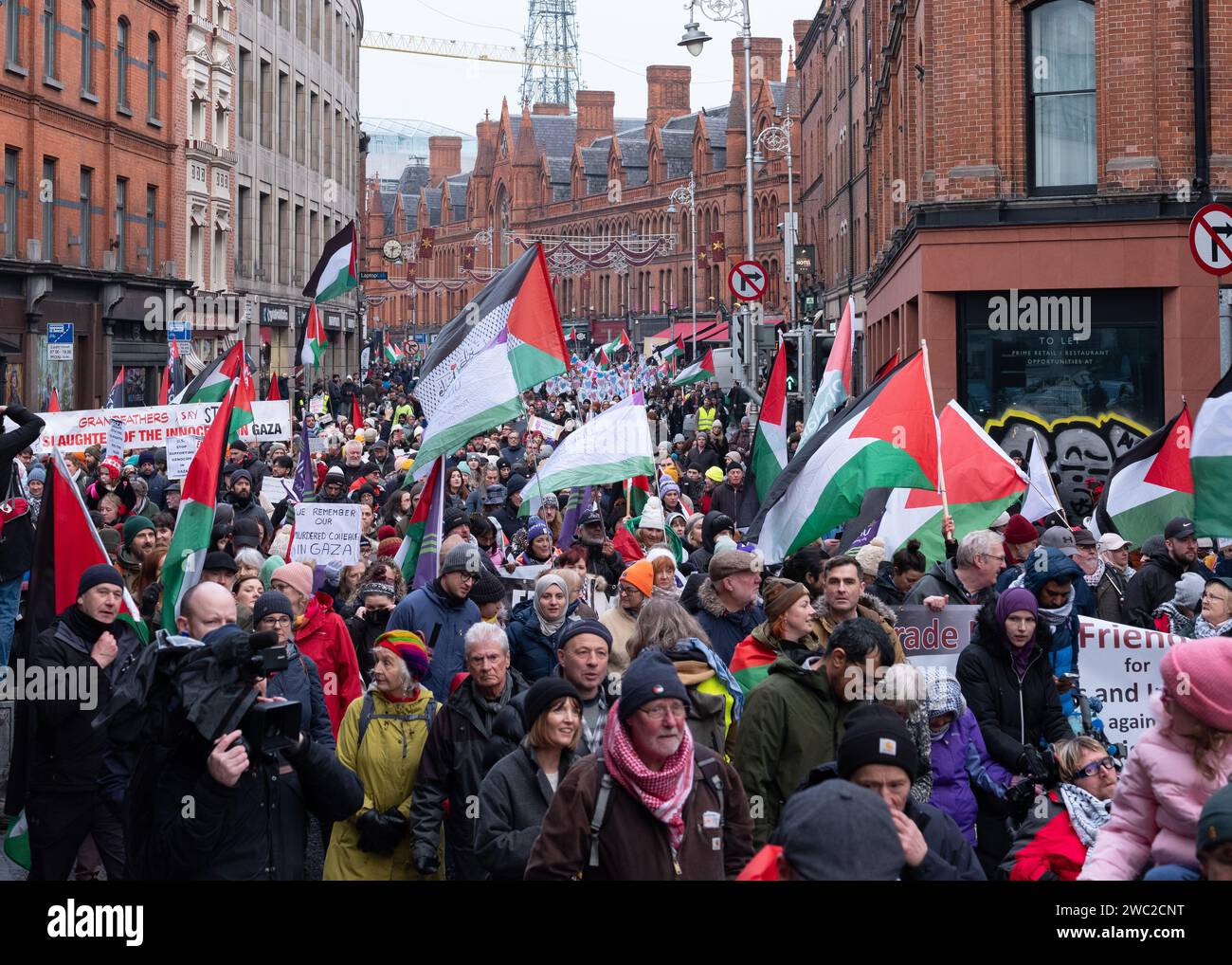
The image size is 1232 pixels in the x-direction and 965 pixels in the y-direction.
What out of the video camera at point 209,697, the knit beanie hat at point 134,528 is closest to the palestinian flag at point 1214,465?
the knit beanie hat at point 134,528

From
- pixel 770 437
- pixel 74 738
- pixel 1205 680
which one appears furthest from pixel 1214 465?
pixel 74 738

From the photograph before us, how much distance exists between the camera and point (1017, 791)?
23.0 feet

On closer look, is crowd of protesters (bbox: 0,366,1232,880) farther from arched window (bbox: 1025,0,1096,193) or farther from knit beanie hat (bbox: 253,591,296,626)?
arched window (bbox: 1025,0,1096,193)

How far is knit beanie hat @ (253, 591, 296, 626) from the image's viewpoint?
7.74 m

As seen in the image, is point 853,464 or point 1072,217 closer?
point 853,464

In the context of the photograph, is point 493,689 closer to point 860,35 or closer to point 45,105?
point 45,105

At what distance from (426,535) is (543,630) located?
9.10 ft

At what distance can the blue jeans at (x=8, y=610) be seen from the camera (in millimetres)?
11906

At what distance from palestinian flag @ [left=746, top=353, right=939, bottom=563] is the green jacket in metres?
4.12

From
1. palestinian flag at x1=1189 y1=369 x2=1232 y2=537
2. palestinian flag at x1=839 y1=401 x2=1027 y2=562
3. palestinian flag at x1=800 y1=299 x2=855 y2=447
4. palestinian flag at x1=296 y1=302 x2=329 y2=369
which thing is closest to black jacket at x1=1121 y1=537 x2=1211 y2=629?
palestinian flag at x1=1189 y1=369 x2=1232 y2=537

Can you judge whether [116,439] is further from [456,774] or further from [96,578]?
[456,774]

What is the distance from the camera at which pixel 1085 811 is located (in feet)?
19.4

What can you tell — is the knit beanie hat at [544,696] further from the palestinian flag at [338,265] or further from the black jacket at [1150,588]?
the palestinian flag at [338,265]

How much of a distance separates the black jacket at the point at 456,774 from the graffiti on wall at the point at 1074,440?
15.7 meters
